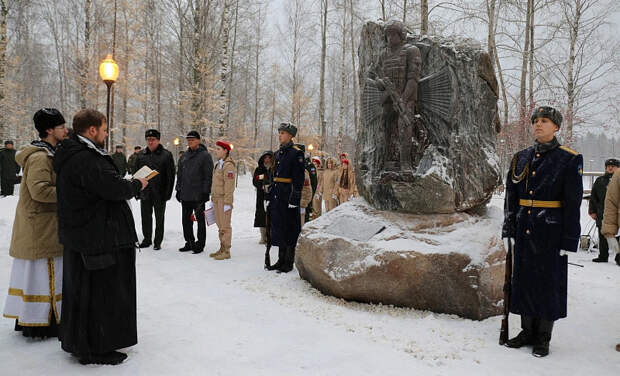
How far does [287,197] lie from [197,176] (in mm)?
2100

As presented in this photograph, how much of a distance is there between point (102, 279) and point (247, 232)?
6849mm

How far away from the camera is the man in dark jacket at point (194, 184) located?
23.2 ft

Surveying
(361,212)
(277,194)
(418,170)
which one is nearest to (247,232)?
(277,194)

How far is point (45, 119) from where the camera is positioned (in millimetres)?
3348

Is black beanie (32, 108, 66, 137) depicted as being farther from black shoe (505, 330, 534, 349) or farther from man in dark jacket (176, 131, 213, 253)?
black shoe (505, 330, 534, 349)

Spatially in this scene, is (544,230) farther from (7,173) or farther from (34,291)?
(7,173)

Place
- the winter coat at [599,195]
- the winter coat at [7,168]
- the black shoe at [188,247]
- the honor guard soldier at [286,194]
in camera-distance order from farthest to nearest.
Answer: the winter coat at [7,168]
the winter coat at [599,195]
the black shoe at [188,247]
the honor guard soldier at [286,194]

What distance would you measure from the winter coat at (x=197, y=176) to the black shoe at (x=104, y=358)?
13.5 ft

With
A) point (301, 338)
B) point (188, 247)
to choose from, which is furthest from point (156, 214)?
point (301, 338)

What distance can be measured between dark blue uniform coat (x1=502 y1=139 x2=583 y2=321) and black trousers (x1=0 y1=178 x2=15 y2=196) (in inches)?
595

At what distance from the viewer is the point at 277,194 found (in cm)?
592

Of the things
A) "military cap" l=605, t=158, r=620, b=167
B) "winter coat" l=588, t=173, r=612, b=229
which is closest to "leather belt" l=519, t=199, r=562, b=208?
"military cap" l=605, t=158, r=620, b=167

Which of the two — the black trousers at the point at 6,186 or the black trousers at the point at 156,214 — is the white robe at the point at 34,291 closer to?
the black trousers at the point at 156,214

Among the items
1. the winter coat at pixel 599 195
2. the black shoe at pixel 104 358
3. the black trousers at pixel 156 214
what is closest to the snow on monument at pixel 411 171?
the black shoe at pixel 104 358
